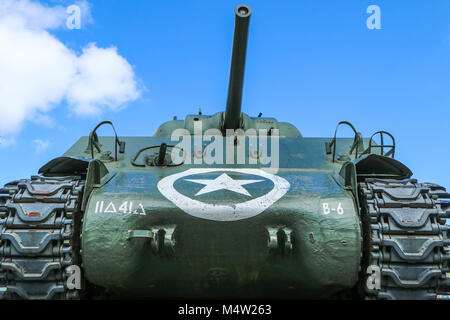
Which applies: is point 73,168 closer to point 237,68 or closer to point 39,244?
point 39,244

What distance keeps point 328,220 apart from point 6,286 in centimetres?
336

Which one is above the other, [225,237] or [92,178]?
[92,178]

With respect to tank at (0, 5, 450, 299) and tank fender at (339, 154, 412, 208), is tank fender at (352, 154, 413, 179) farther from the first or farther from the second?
tank at (0, 5, 450, 299)

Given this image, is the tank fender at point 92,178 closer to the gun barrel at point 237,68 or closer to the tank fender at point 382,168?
the gun barrel at point 237,68

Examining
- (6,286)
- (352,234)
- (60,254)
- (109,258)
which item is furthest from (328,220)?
(6,286)

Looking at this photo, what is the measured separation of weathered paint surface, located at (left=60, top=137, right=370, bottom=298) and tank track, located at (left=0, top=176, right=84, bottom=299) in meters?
0.21

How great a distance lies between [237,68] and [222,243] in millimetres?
2689

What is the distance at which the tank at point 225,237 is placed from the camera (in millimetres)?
5227

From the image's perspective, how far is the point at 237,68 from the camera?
7055 mm

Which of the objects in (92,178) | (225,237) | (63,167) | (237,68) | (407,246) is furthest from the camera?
(237,68)

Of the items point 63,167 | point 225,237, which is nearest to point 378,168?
point 225,237

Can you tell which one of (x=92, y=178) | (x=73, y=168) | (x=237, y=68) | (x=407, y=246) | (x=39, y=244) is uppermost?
(x=237, y=68)

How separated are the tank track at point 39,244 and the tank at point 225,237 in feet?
0.04

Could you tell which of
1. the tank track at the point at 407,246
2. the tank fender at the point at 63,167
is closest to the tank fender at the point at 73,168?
the tank fender at the point at 63,167
